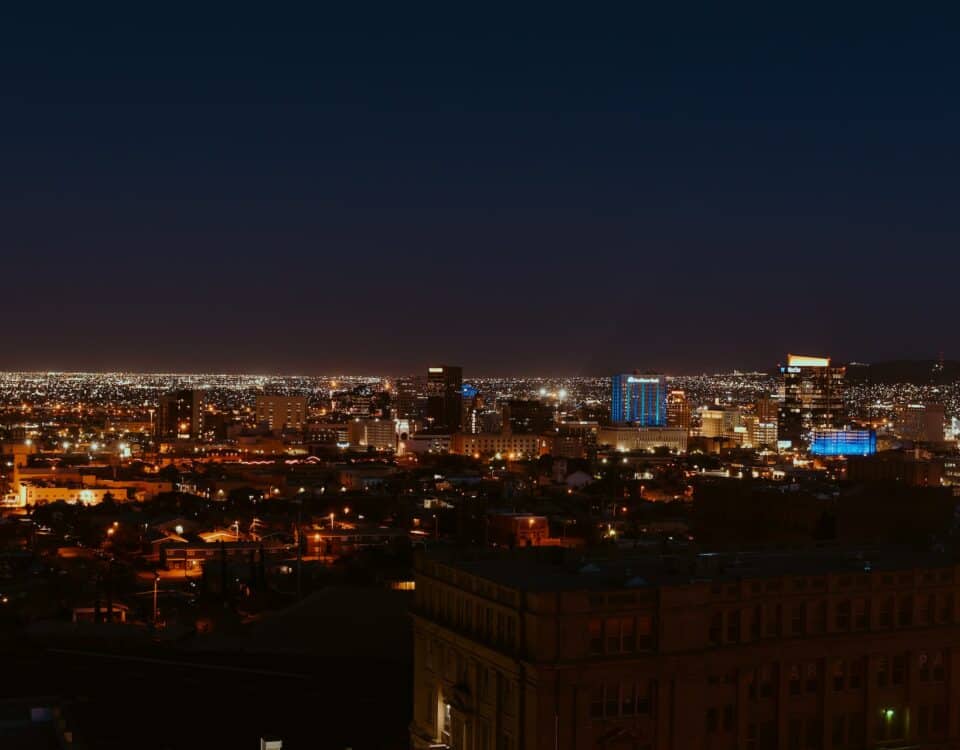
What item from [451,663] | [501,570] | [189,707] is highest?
[501,570]

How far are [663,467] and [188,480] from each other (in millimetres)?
36188

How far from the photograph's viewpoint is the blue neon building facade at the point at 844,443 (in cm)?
12219

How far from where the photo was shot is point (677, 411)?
165625 millimetres

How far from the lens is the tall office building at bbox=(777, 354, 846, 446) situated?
13862 centimetres

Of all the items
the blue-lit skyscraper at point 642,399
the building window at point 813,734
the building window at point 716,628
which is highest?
the blue-lit skyscraper at point 642,399

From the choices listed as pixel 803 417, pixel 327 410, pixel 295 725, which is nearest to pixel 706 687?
pixel 295 725

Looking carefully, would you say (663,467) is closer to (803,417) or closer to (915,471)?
(915,471)

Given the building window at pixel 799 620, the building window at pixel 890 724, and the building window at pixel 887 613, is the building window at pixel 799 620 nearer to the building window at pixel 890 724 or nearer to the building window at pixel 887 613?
the building window at pixel 887 613

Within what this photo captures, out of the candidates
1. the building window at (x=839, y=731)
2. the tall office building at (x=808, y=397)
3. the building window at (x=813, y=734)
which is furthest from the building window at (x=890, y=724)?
the tall office building at (x=808, y=397)

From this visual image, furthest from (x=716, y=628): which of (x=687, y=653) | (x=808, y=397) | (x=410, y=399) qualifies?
(x=410, y=399)

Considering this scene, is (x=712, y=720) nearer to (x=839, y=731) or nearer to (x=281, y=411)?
(x=839, y=731)

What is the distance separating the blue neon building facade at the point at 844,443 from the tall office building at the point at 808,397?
9005 millimetres

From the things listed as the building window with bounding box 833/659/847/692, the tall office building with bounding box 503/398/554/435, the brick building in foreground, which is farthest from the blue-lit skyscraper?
the building window with bounding box 833/659/847/692

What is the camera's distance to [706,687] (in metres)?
16.2
